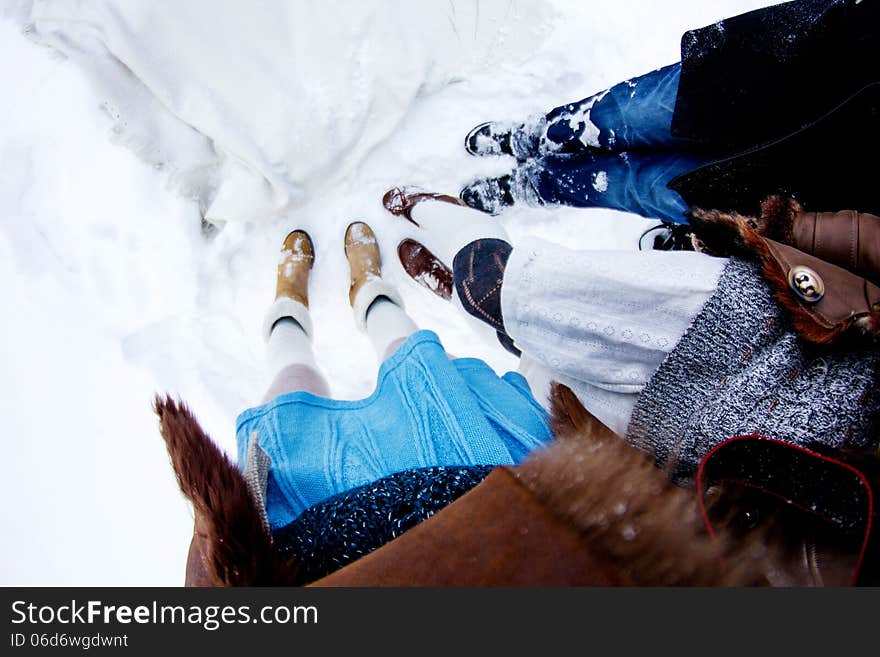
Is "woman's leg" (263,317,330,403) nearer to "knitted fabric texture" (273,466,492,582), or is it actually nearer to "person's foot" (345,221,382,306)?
"person's foot" (345,221,382,306)

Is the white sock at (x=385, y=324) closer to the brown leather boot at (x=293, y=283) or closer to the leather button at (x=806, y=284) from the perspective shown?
the brown leather boot at (x=293, y=283)

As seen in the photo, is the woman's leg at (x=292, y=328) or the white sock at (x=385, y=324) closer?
the woman's leg at (x=292, y=328)

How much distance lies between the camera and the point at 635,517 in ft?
1.05

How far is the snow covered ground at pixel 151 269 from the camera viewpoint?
A: 113 cm

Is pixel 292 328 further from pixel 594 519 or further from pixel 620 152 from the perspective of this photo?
pixel 594 519

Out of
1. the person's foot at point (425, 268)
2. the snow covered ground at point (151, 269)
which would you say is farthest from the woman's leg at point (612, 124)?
the person's foot at point (425, 268)

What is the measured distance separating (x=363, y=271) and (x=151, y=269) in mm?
536

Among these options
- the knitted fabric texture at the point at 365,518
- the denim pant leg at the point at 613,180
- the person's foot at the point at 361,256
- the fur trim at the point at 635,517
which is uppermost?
the person's foot at the point at 361,256

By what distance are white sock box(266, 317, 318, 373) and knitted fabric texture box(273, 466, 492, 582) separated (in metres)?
0.50

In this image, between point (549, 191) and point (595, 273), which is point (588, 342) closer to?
point (595, 273)

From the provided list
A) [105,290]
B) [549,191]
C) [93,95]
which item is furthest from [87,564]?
[549,191]

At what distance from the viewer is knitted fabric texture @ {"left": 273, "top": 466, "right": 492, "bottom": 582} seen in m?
0.45

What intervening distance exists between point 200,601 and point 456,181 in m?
1.24

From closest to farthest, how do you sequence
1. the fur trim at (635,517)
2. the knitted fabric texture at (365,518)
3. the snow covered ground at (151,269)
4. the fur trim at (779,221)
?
the fur trim at (635,517), the knitted fabric texture at (365,518), the fur trim at (779,221), the snow covered ground at (151,269)
